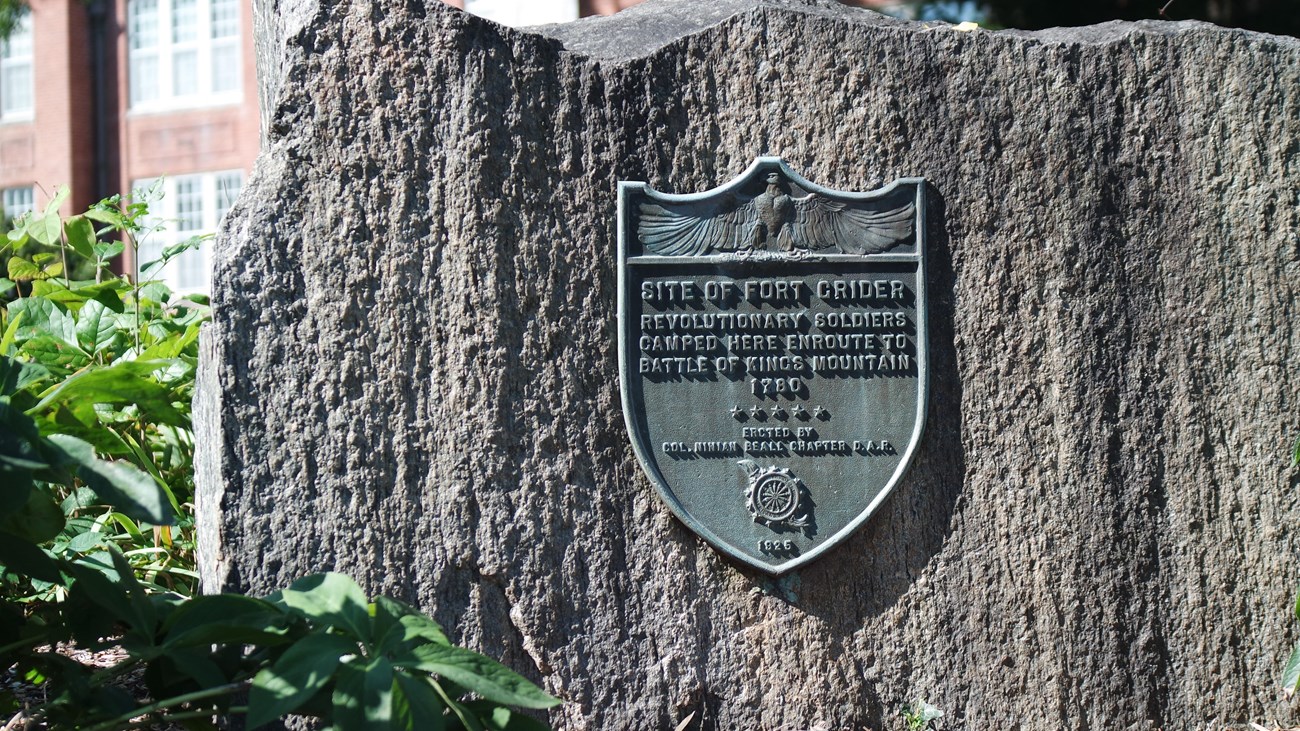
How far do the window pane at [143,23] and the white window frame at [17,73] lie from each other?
1754mm

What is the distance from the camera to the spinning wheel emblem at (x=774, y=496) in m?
2.62

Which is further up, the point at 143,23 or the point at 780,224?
the point at 143,23

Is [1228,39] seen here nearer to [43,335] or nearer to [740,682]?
[740,682]

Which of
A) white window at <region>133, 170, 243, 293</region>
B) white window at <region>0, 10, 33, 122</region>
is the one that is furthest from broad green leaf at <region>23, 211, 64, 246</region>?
white window at <region>0, 10, 33, 122</region>

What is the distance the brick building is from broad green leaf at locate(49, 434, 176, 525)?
15210mm

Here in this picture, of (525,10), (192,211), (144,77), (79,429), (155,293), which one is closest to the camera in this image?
(79,429)

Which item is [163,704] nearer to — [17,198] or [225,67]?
[225,67]

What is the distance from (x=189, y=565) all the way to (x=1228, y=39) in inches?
125

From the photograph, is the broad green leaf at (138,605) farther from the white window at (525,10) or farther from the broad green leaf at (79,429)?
the white window at (525,10)

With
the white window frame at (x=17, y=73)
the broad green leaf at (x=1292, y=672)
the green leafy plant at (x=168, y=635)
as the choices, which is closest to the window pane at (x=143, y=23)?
the white window frame at (x=17, y=73)

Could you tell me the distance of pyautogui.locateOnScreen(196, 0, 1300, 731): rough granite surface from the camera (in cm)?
254

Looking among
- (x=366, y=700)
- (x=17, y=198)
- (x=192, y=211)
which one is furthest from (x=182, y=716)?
(x=17, y=198)

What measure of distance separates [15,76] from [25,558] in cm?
1912

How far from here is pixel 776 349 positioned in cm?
265
